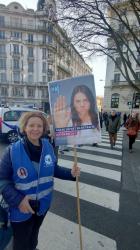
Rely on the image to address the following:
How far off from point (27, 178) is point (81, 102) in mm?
1253

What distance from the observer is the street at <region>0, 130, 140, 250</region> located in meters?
2.88

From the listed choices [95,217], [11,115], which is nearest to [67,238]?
[95,217]

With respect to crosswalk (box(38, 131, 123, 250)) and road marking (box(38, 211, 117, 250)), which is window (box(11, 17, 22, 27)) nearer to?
crosswalk (box(38, 131, 123, 250))

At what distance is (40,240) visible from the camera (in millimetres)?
2900

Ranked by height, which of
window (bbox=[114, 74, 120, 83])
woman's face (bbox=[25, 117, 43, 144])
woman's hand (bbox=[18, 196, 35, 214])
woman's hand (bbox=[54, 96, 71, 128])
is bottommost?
woman's hand (bbox=[18, 196, 35, 214])

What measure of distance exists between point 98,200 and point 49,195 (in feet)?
7.82

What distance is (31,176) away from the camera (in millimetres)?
1864

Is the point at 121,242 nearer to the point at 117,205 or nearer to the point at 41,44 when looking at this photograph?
the point at 117,205

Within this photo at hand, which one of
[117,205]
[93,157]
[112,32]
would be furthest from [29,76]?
[117,205]

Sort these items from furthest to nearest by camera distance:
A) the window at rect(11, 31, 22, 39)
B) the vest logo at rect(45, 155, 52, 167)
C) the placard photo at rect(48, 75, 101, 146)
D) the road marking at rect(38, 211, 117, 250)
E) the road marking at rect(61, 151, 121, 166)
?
1. the window at rect(11, 31, 22, 39)
2. the road marking at rect(61, 151, 121, 166)
3. the road marking at rect(38, 211, 117, 250)
4. the placard photo at rect(48, 75, 101, 146)
5. the vest logo at rect(45, 155, 52, 167)

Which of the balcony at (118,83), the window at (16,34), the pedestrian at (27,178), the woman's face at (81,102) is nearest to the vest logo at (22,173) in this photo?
the pedestrian at (27,178)

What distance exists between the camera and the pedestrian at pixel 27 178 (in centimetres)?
183

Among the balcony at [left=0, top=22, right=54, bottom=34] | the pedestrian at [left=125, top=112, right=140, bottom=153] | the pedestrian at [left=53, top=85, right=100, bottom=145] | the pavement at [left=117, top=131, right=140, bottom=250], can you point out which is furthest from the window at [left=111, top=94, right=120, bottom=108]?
the pedestrian at [left=53, top=85, right=100, bottom=145]

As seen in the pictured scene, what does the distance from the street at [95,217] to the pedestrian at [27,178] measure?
98cm
